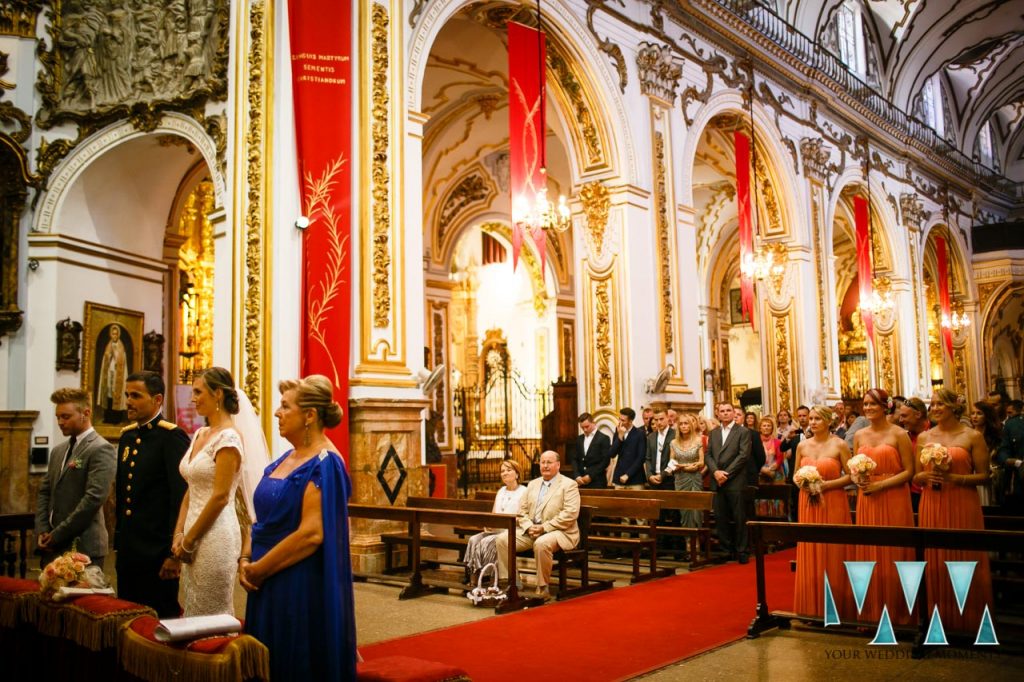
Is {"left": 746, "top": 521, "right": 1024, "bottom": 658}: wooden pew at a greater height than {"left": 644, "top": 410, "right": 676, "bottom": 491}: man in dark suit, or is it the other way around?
{"left": 644, "top": 410, "right": 676, "bottom": 491}: man in dark suit

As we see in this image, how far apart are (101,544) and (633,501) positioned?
4.97 metres

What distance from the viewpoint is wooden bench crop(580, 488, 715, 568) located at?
29.7ft

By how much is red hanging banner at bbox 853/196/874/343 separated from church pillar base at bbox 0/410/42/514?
15.7 metres

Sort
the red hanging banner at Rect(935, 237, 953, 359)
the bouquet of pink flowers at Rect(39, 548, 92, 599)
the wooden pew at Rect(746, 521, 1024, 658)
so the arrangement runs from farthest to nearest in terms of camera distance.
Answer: the red hanging banner at Rect(935, 237, 953, 359) → the wooden pew at Rect(746, 521, 1024, 658) → the bouquet of pink flowers at Rect(39, 548, 92, 599)

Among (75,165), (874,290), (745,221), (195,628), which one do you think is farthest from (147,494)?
(874,290)

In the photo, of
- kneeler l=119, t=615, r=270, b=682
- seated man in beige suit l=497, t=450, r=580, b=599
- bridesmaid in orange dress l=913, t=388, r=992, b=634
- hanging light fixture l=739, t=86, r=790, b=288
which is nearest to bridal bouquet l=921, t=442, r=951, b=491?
bridesmaid in orange dress l=913, t=388, r=992, b=634

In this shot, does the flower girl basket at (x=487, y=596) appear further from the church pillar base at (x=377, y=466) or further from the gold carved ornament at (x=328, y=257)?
the gold carved ornament at (x=328, y=257)

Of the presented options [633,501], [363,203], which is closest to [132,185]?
[363,203]

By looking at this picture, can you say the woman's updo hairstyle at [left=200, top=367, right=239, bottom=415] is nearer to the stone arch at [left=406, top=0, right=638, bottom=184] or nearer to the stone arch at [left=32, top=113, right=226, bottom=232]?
the stone arch at [left=32, top=113, right=226, bottom=232]

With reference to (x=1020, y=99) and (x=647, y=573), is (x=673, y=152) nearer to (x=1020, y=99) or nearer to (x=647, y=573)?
(x=647, y=573)

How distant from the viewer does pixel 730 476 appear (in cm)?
952

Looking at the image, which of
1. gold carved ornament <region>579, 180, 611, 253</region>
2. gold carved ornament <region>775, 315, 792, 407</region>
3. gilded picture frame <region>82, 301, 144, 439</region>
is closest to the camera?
gilded picture frame <region>82, 301, 144, 439</region>

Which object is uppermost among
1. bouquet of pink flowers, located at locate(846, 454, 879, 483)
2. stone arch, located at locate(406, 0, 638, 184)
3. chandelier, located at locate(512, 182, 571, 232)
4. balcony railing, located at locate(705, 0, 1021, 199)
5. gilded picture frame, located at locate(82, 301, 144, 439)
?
balcony railing, located at locate(705, 0, 1021, 199)

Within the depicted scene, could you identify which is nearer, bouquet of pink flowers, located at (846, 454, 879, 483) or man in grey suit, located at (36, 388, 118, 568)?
man in grey suit, located at (36, 388, 118, 568)
